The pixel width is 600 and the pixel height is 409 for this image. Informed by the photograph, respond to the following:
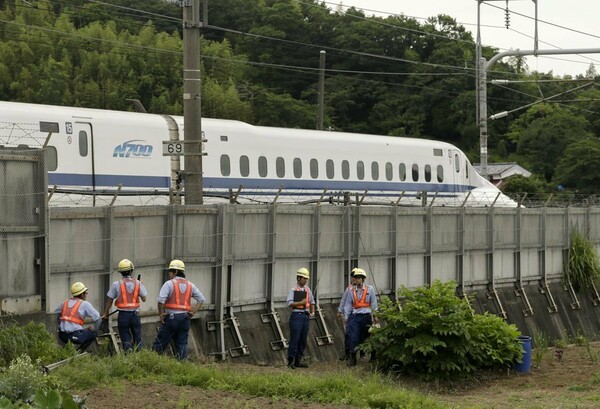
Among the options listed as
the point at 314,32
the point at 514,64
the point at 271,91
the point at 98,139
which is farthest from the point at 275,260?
the point at 514,64

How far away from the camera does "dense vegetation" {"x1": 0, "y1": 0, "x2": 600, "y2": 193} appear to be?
76062mm

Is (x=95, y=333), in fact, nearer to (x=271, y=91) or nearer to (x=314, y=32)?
(x=271, y=91)

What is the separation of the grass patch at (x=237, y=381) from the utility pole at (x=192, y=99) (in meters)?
5.45

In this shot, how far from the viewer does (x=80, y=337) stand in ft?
54.2

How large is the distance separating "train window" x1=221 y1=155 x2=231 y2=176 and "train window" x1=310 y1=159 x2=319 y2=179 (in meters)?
4.12

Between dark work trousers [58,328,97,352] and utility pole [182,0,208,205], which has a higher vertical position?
utility pole [182,0,208,205]

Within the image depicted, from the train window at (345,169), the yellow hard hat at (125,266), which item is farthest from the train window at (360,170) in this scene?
the yellow hard hat at (125,266)

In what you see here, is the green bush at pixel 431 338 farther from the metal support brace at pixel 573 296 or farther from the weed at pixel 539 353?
the metal support brace at pixel 573 296

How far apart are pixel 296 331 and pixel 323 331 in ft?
9.63

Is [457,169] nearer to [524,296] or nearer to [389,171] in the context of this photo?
[389,171]

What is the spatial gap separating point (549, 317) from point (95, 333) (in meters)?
18.4

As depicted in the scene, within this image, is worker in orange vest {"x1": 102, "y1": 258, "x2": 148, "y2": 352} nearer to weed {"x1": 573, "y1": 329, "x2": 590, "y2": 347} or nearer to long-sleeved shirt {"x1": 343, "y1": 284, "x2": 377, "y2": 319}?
Answer: long-sleeved shirt {"x1": 343, "y1": 284, "x2": 377, "y2": 319}

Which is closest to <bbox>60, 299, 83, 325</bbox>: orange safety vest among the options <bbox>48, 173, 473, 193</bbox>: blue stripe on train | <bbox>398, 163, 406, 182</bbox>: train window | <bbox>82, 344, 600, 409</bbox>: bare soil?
<bbox>82, 344, 600, 409</bbox>: bare soil

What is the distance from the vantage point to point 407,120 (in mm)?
94312
